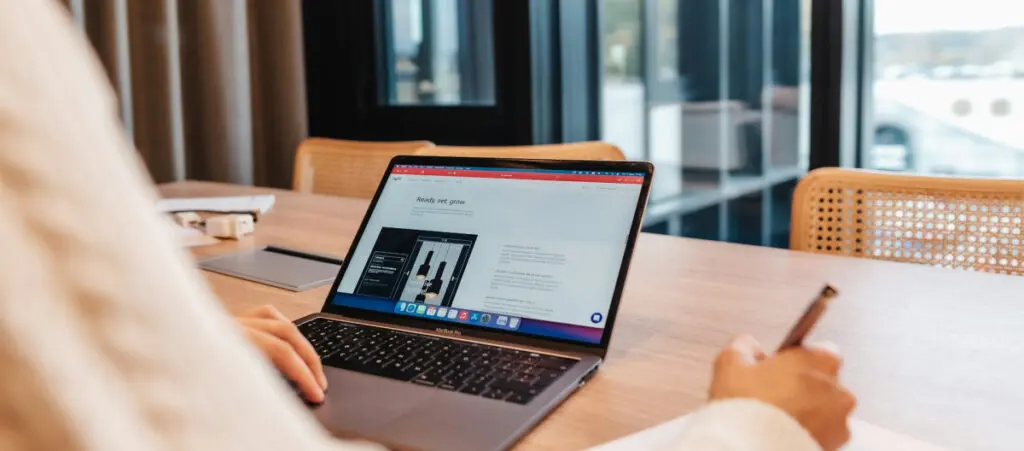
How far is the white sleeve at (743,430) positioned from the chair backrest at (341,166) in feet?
5.30

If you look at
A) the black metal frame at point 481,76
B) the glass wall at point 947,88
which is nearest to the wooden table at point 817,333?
the glass wall at point 947,88

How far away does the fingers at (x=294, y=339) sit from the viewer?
76cm

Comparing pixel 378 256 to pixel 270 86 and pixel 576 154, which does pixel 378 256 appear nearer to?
pixel 576 154

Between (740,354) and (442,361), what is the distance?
30 cm

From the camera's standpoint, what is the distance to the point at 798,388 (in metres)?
0.56

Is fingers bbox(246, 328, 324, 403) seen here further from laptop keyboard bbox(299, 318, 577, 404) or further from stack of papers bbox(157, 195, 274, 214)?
stack of papers bbox(157, 195, 274, 214)

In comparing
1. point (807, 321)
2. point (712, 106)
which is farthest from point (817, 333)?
point (712, 106)

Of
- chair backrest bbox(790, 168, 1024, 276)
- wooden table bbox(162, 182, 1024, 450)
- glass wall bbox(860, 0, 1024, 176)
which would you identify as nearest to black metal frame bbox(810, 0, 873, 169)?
glass wall bbox(860, 0, 1024, 176)

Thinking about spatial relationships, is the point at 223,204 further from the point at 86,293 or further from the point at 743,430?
the point at 86,293

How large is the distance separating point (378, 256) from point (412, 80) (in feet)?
7.20

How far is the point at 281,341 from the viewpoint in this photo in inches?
29.3

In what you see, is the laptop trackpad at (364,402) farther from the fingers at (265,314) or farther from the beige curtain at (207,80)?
the beige curtain at (207,80)

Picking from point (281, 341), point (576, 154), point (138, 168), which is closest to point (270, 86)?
point (576, 154)

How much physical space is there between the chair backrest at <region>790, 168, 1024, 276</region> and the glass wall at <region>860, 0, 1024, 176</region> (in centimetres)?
107
